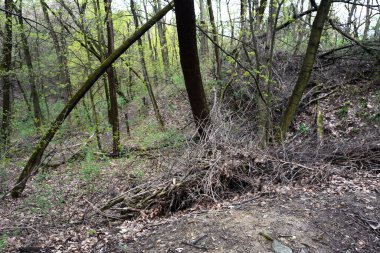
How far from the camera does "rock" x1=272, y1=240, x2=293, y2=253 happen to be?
289cm

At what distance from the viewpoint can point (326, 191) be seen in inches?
169

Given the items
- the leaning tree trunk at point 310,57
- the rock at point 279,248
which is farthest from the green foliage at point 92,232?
the leaning tree trunk at point 310,57

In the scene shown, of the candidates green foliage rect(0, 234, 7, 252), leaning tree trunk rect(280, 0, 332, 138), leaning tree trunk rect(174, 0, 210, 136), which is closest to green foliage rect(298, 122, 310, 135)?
leaning tree trunk rect(280, 0, 332, 138)

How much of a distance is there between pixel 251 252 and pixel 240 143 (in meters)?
2.96

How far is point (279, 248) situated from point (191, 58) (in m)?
3.03

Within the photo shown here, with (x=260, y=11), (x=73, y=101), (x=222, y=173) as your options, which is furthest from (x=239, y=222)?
(x=260, y=11)

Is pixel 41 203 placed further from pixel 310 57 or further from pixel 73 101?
pixel 310 57

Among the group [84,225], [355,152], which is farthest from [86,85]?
[355,152]

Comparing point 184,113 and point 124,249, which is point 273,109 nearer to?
point 184,113

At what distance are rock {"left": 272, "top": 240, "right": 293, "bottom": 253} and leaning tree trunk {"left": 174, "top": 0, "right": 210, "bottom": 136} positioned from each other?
2.77 meters

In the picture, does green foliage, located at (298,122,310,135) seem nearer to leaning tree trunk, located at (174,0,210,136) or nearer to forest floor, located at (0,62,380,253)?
forest floor, located at (0,62,380,253)

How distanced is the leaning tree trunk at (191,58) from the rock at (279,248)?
2.77 m

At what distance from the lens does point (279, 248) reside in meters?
2.93

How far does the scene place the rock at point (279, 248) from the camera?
289cm
